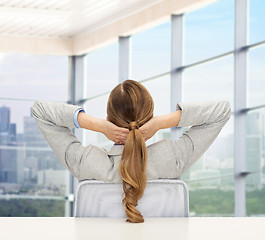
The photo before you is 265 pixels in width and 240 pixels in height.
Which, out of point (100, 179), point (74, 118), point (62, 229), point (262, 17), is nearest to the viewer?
point (62, 229)

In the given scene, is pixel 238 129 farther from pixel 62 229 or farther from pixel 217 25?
pixel 62 229

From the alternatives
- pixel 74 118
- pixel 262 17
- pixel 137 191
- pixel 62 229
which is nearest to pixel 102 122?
pixel 74 118

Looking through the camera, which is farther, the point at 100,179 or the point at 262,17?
the point at 262,17

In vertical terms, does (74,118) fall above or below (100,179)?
above

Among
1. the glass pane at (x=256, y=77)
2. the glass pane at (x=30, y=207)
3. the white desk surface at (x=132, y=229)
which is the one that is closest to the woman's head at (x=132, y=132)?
the white desk surface at (x=132, y=229)

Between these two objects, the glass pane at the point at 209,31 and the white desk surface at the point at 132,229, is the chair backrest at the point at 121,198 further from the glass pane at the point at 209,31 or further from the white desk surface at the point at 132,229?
the glass pane at the point at 209,31

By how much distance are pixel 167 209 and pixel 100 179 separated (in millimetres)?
254

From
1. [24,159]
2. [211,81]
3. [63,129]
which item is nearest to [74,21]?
[24,159]

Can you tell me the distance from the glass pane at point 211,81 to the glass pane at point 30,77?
11.5 feet

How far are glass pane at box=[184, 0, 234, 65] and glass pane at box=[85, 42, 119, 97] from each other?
2025mm

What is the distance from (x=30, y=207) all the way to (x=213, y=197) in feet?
13.8

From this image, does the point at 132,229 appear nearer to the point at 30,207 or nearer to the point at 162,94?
the point at 162,94

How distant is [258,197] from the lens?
6867mm

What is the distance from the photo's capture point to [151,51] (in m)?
8.77
